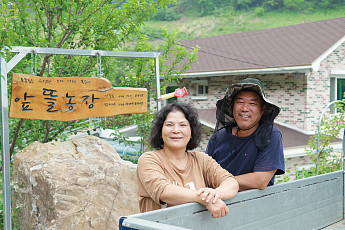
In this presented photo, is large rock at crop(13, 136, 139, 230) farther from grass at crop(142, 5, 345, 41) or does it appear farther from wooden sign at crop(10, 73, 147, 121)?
grass at crop(142, 5, 345, 41)

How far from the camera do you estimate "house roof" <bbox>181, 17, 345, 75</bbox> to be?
36.6 feet

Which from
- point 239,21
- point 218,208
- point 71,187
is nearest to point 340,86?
point 71,187

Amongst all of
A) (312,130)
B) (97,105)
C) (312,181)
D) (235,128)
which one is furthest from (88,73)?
→ (312,130)

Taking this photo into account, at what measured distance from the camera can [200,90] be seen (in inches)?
531

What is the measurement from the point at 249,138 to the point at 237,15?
59.4 m

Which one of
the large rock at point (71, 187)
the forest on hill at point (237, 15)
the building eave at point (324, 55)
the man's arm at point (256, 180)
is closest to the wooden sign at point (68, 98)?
the large rock at point (71, 187)

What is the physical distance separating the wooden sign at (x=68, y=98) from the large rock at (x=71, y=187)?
0.49 meters

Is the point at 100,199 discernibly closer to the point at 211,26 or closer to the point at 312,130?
the point at 312,130

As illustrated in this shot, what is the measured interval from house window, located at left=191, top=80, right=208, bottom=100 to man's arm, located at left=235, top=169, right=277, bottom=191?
10.8 metres

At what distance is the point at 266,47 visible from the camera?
1314cm

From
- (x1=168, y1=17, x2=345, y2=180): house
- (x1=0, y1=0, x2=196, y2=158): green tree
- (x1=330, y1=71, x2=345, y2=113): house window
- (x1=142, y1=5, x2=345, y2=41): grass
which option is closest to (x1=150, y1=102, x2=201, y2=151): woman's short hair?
(x1=0, y1=0, x2=196, y2=158): green tree

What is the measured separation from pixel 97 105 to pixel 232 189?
2.21 metres

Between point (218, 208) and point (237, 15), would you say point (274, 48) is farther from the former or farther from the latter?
point (237, 15)

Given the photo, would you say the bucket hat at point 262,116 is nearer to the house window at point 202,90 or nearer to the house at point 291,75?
the house at point 291,75
